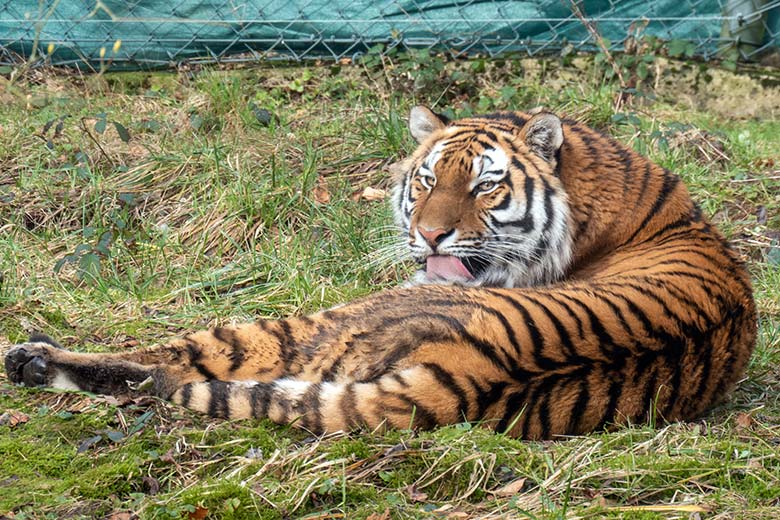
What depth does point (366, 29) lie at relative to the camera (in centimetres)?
720

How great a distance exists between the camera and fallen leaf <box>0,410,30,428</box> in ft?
11.3

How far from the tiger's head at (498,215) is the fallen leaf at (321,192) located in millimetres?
1510

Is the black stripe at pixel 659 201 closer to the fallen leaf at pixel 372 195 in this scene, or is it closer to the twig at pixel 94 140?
the fallen leaf at pixel 372 195

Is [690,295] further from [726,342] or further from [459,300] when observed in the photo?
[459,300]

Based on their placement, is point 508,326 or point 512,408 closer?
point 512,408

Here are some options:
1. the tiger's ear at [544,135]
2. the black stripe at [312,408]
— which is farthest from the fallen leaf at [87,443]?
the tiger's ear at [544,135]

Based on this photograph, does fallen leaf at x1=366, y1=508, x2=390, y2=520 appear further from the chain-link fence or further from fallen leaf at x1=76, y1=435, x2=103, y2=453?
the chain-link fence

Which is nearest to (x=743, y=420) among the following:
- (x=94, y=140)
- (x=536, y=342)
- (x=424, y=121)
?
(x=536, y=342)

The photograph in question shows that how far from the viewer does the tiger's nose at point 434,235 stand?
13.9 ft

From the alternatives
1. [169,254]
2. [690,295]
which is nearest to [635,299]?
[690,295]

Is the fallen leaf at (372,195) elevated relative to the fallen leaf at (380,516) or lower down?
elevated

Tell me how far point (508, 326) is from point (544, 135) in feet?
4.30

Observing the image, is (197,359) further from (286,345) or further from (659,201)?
(659,201)

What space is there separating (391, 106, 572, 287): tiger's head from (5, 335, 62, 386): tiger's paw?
1.57 meters
